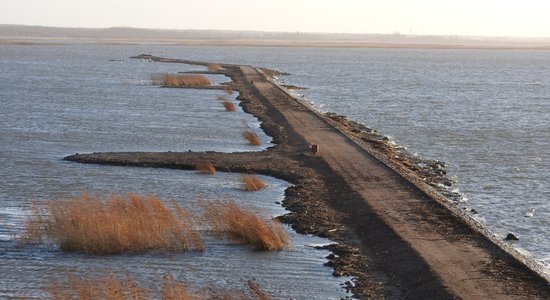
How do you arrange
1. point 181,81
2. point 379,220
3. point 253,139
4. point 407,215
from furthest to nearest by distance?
1. point 181,81
2. point 253,139
3. point 407,215
4. point 379,220

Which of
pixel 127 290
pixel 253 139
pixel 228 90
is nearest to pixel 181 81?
pixel 228 90

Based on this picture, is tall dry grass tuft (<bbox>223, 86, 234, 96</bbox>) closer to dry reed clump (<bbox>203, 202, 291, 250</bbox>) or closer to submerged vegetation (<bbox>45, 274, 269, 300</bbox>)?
dry reed clump (<bbox>203, 202, 291, 250</bbox>)

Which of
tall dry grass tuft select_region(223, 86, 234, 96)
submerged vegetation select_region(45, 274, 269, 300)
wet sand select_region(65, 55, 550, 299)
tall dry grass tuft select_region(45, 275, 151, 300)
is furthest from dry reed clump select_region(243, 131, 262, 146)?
tall dry grass tuft select_region(223, 86, 234, 96)

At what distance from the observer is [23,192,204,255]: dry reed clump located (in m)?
20.9

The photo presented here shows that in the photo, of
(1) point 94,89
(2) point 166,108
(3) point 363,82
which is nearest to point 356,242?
(2) point 166,108

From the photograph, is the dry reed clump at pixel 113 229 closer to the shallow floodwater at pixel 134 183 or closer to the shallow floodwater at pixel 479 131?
the shallow floodwater at pixel 134 183

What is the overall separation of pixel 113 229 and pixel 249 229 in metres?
3.04

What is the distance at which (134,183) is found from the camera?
30.2 meters

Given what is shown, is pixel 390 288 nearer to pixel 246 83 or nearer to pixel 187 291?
pixel 187 291

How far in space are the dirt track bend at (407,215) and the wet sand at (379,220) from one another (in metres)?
0.02

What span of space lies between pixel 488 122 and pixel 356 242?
1603 inches

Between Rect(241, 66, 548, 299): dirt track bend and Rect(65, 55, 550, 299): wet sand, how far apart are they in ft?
0.07

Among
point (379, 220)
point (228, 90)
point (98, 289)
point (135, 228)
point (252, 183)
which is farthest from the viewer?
point (228, 90)

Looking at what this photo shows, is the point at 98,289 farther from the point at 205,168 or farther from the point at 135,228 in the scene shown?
the point at 205,168
